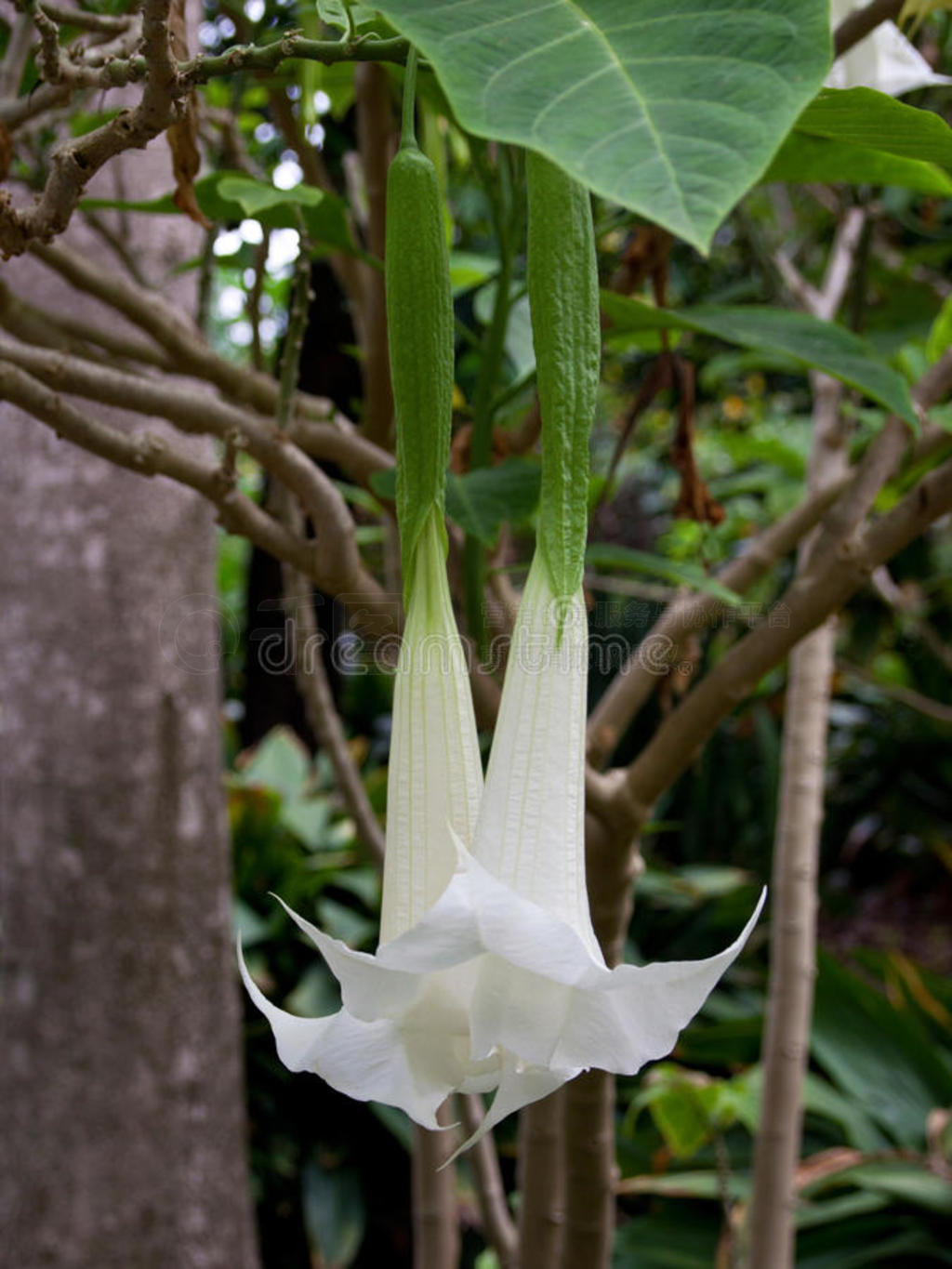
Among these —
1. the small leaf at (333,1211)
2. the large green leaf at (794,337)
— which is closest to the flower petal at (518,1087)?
the large green leaf at (794,337)

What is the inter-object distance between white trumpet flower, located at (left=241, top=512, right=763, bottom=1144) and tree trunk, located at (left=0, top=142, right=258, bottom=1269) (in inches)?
38.7

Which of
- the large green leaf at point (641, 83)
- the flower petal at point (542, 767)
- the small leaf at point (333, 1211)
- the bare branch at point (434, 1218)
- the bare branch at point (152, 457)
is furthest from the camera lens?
the small leaf at point (333, 1211)

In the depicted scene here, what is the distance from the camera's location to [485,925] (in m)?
0.35

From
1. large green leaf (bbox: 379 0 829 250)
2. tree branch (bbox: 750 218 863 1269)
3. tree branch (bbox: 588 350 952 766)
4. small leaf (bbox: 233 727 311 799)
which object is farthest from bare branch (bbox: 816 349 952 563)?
small leaf (bbox: 233 727 311 799)

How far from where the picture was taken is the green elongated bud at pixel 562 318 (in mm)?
413

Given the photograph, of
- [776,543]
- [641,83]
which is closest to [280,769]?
[776,543]

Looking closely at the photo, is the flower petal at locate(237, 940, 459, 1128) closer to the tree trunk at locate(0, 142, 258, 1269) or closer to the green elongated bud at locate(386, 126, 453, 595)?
the green elongated bud at locate(386, 126, 453, 595)

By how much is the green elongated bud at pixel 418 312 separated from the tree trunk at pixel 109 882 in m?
0.97

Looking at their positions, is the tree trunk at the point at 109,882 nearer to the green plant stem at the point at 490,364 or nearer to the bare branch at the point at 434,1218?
the bare branch at the point at 434,1218

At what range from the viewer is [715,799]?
3.47 metres

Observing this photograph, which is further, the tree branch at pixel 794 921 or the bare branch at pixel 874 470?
the tree branch at pixel 794 921

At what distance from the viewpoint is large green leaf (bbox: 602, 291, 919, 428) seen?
671 millimetres

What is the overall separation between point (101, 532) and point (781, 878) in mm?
836

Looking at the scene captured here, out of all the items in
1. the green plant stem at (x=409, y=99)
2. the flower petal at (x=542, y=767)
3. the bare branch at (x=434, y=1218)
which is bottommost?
the bare branch at (x=434, y=1218)
